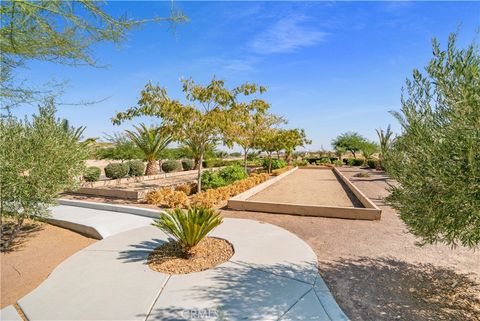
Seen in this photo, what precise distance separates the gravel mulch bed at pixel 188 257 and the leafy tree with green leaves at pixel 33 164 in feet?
10.4

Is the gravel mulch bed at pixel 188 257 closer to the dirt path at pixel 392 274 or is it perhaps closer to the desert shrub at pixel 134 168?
the dirt path at pixel 392 274

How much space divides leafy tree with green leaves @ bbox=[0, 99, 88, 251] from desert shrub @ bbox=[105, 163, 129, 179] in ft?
39.2

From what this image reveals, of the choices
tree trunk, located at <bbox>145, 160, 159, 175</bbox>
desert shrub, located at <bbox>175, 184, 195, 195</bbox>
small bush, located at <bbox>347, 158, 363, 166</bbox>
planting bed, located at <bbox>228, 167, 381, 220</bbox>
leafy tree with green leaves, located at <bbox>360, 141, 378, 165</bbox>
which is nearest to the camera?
planting bed, located at <bbox>228, 167, 381, 220</bbox>

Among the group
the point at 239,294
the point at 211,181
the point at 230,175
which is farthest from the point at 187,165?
the point at 239,294

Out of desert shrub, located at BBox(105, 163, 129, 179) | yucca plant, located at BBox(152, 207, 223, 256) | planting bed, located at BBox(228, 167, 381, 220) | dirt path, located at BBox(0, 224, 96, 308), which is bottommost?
dirt path, located at BBox(0, 224, 96, 308)

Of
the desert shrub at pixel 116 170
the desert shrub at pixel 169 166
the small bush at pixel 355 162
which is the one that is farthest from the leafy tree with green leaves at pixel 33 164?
the small bush at pixel 355 162

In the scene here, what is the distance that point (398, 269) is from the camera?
490 centimetres

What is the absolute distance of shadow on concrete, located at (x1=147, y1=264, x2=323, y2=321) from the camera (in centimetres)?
347

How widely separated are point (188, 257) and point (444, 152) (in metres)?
4.70

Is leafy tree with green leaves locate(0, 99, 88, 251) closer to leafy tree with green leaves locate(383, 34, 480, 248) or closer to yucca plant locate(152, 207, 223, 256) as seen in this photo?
yucca plant locate(152, 207, 223, 256)

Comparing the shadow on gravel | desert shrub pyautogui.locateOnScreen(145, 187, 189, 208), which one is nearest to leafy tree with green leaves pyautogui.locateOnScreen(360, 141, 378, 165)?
desert shrub pyautogui.locateOnScreen(145, 187, 189, 208)

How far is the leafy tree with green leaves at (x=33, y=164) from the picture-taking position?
556cm

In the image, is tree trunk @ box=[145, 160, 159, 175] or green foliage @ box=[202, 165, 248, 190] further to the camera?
tree trunk @ box=[145, 160, 159, 175]

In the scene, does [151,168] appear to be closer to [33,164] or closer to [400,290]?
[33,164]
